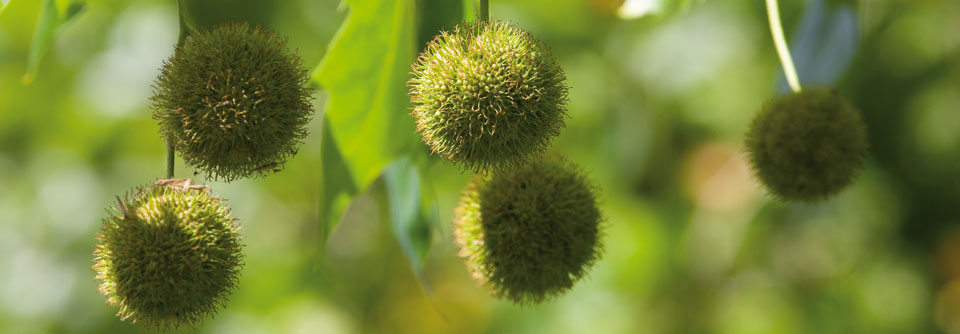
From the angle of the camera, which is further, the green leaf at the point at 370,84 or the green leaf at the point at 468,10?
the green leaf at the point at 370,84

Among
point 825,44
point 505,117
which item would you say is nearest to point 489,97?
point 505,117

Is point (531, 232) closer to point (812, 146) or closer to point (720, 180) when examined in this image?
point (812, 146)

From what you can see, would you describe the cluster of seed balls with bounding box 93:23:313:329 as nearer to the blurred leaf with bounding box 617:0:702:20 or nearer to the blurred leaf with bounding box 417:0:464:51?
the blurred leaf with bounding box 417:0:464:51

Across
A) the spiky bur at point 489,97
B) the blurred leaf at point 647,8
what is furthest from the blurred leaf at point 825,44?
the spiky bur at point 489,97

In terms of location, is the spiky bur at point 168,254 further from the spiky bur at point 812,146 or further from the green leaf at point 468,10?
the spiky bur at point 812,146

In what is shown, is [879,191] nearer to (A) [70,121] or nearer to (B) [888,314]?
(B) [888,314]

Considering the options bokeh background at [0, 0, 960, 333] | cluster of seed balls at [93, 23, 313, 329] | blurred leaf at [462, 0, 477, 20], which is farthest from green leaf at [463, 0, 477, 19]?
bokeh background at [0, 0, 960, 333]
